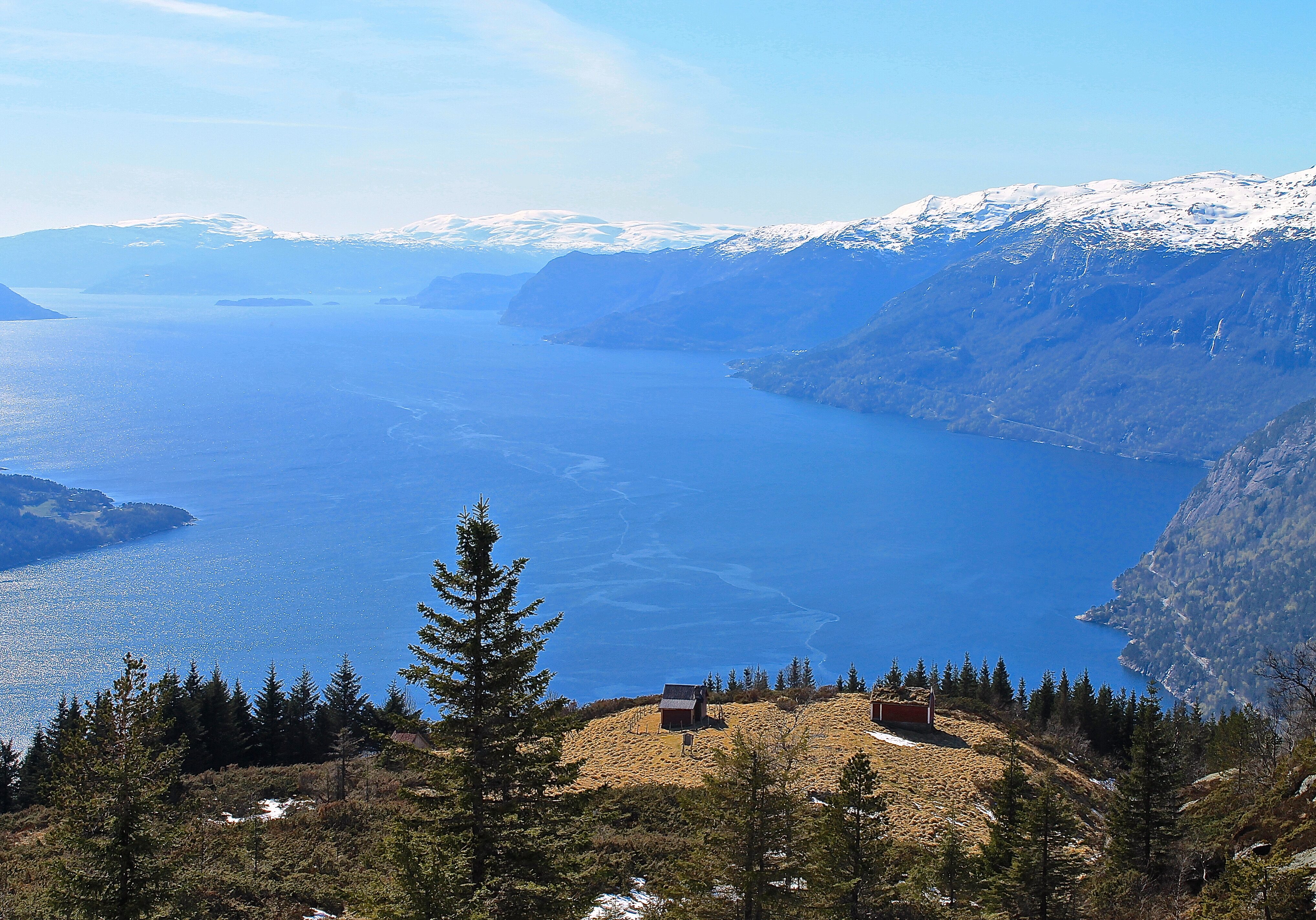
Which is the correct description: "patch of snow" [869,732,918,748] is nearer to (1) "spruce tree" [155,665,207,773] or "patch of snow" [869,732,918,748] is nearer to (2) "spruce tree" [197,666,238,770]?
(2) "spruce tree" [197,666,238,770]

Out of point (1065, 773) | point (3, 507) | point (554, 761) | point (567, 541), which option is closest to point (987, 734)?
point (1065, 773)

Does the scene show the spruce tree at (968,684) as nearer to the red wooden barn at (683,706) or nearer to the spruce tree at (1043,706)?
the spruce tree at (1043,706)

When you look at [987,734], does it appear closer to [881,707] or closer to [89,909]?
[881,707]

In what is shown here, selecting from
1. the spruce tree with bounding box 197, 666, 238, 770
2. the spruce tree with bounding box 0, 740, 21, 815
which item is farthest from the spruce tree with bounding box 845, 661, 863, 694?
the spruce tree with bounding box 0, 740, 21, 815

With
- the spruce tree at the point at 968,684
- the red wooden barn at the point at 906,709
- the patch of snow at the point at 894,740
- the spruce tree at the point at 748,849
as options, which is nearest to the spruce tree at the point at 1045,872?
the spruce tree at the point at 748,849

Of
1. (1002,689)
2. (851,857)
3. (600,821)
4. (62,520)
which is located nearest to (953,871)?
(851,857)

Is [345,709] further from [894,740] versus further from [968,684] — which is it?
[968,684]
